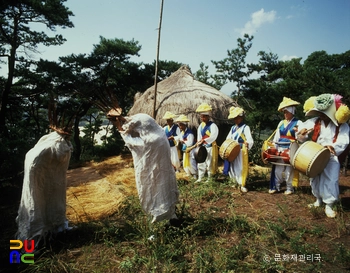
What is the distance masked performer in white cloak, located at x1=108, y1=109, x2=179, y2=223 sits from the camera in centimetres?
342

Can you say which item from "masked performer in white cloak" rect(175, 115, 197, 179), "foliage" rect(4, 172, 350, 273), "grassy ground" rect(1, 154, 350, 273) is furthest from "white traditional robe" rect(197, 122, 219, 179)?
"foliage" rect(4, 172, 350, 273)

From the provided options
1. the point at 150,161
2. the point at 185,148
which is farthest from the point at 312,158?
the point at 185,148

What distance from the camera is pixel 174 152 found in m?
8.08

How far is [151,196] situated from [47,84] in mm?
8320

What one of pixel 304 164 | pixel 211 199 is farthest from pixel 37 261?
pixel 304 164

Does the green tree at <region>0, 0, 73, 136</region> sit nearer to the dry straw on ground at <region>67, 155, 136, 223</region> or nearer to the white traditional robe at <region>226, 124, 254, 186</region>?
the dry straw on ground at <region>67, 155, 136, 223</region>

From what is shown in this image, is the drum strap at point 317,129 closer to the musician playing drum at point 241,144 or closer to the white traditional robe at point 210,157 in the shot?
the musician playing drum at point 241,144

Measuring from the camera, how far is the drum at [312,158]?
429cm

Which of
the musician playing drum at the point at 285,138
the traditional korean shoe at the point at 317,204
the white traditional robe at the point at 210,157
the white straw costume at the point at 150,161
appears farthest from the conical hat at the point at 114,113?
the traditional korean shoe at the point at 317,204

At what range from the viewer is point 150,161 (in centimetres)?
344

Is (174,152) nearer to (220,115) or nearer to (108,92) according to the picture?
(220,115)

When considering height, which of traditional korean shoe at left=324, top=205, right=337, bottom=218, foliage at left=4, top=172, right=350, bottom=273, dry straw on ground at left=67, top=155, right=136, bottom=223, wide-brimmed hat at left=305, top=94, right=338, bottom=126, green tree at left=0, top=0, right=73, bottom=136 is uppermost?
green tree at left=0, top=0, right=73, bottom=136

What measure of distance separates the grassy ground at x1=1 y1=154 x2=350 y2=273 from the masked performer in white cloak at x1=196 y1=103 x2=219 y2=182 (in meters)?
1.84

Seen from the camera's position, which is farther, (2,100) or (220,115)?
(220,115)
